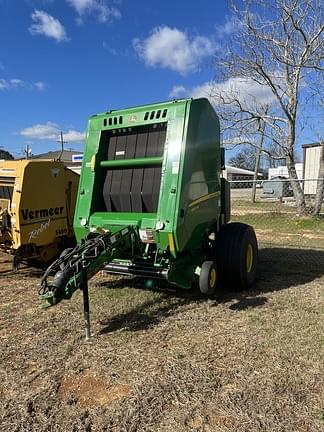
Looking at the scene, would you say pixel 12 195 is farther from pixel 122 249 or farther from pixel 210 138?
pixel 210 138

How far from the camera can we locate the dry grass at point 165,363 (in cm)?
277

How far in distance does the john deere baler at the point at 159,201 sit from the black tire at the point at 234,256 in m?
0.01

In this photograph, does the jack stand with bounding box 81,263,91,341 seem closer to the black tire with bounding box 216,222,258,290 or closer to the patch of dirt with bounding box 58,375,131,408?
the patch of dirt with bounding box 58,375,131,408

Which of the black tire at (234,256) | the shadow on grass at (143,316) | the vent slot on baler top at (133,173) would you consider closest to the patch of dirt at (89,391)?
the shadow on grass at (143,316)

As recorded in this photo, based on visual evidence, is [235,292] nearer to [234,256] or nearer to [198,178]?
[234,256]

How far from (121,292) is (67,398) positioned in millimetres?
2568

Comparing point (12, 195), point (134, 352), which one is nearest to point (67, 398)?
point (134, 352)

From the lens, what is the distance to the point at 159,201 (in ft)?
15.4

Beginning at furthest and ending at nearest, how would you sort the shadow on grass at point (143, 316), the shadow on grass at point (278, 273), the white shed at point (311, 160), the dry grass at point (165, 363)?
the white shed at point (311, 160)
the shadow on grass at point (278, 273)
the shadow on grass at point (143, 316)
the dry grass at point (165, 363)

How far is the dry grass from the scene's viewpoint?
2766 mm

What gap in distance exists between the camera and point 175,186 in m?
4.62

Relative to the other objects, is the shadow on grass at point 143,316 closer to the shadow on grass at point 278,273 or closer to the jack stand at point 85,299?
the jack stand at point 85,299

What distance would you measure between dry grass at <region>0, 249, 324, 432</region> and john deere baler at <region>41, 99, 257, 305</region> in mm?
501

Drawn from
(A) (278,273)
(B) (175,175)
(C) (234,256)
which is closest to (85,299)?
(B) (175,175)
